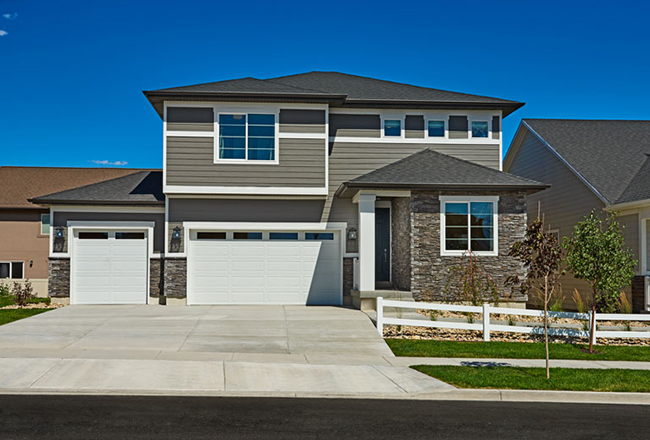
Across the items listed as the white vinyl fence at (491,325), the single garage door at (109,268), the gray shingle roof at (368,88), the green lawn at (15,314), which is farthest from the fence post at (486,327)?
the green lawn at (15,314)

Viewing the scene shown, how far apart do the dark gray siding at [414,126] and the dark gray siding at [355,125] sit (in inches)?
39.2

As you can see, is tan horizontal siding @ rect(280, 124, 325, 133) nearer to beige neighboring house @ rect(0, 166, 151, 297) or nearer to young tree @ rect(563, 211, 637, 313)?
young tree @ rect(563, 211, 637, 313)

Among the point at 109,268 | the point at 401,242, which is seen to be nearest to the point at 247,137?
the point at 401,242

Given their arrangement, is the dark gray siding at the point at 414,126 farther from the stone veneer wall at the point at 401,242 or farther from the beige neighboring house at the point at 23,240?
the beige neighboring house at the point at 23,240

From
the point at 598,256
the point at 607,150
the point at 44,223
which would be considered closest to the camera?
the point at 598,256

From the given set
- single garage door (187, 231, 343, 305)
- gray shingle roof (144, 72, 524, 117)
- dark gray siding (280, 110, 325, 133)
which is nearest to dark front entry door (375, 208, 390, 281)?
single garage door (187, 231, 343, 305)

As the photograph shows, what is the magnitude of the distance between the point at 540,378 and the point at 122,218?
14.5 metres

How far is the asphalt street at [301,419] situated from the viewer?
771 cm

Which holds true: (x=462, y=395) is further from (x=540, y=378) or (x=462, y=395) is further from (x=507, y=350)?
(x=507, y=350)

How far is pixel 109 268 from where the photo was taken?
21.0 metres

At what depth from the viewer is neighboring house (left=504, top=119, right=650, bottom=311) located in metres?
20.2

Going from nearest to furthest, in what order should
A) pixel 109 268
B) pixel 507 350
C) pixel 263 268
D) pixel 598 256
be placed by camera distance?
pixel 507 350 → pixel 598 256 → pixel 109 268 → pixel 263 268

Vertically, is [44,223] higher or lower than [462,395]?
higher

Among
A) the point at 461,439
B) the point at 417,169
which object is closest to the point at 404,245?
the point at 417,169
